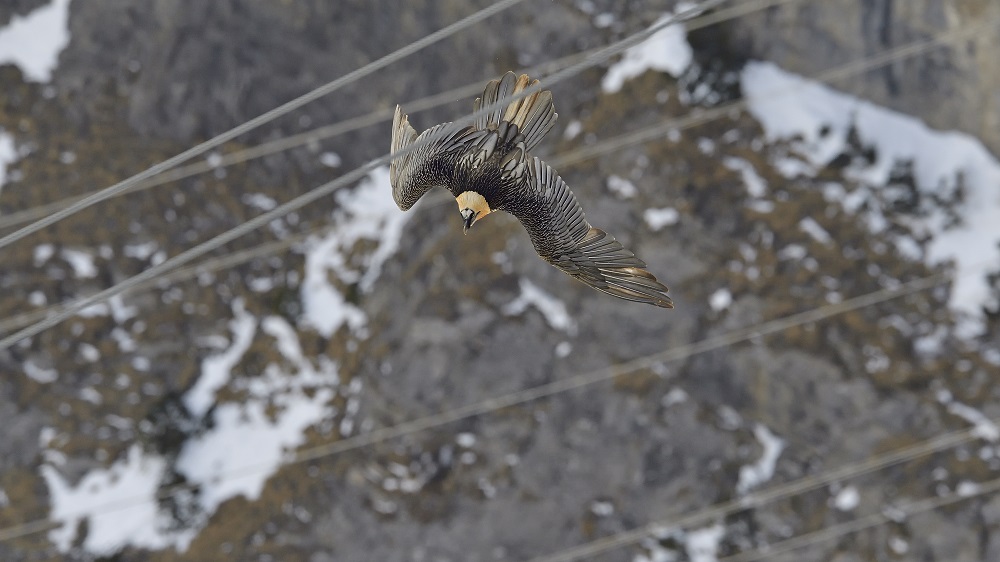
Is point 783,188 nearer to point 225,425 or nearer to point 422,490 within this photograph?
point 422,490

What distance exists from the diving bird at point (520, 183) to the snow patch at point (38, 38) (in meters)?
11.9

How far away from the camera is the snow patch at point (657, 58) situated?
1356 cm


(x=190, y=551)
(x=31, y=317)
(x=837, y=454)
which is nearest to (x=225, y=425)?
(x=190, y=551)

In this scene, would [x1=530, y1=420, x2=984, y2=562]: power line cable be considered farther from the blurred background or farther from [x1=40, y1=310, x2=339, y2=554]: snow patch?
[x1=40, y1=310, x2=339, y2=554]: snow patch

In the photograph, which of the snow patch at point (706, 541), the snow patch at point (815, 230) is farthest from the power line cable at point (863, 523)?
the snow patch at point (815, 230)

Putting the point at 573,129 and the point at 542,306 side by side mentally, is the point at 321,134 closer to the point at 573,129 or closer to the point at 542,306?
the point at 573,129

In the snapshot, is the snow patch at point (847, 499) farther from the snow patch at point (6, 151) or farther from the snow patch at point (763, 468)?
the snow patch at point (6, 151)

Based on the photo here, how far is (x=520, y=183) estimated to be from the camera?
Result: 16.9 ft

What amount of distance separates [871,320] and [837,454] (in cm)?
179

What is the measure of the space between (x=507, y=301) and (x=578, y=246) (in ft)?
25.0

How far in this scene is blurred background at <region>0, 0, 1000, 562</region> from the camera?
12094mm

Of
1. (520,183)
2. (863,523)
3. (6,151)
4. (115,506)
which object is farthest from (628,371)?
(6,151)

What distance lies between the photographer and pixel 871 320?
12070 millimetres

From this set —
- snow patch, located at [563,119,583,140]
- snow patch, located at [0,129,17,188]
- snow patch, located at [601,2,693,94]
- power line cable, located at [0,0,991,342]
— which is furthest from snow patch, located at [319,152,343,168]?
snow patch, located at [0,129,17,188]
